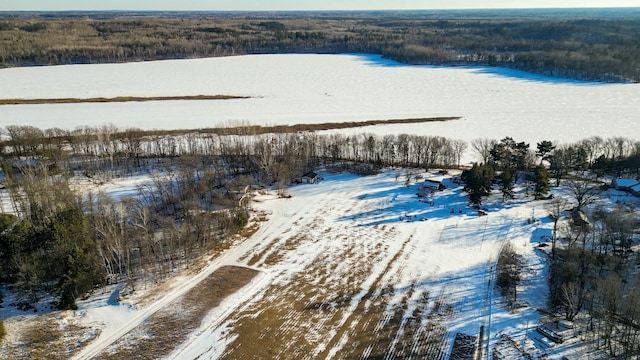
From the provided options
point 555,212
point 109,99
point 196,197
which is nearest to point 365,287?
point 555,212

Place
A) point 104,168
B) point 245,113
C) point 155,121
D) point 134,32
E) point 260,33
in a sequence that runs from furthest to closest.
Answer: point 260,33 < point 134,32 < point 245,113 < point 155,121 < point 104,168

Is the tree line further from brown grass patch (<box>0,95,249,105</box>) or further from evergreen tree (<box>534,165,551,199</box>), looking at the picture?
brown grass patch (<box>0,95,249,105</box>)

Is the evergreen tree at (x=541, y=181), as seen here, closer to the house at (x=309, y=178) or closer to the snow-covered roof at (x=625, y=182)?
the snow-covered roof at (x=625, y=182)

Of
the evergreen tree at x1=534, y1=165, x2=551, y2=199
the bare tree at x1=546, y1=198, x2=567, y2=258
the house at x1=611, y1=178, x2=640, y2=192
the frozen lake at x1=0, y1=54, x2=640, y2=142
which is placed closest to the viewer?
the bare tree at x1=546, y1=198, x2=567, y2=258

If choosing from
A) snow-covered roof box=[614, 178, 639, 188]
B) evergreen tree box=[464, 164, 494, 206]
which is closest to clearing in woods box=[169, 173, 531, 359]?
evergreen tree box=[464, 164, 494, 206]

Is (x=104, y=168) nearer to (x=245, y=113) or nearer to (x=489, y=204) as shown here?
(x=245, y=113)

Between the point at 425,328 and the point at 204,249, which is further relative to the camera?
the point at 204,249

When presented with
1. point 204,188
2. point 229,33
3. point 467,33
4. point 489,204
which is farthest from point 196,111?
A: point 467,33
